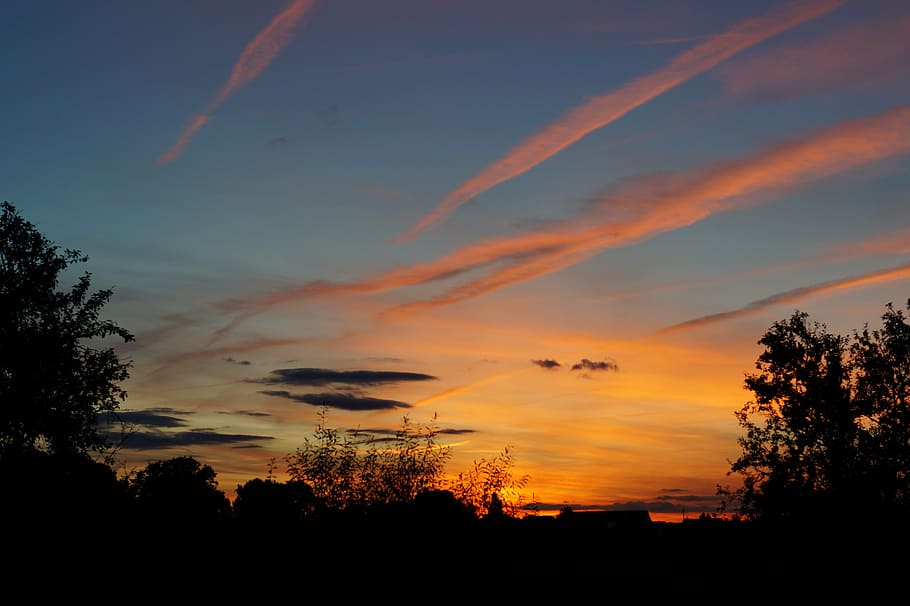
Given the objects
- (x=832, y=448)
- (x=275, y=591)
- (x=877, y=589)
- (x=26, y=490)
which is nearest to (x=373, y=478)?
(x=275, y=591)

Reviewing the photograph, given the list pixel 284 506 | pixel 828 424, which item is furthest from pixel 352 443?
pixel 828 424

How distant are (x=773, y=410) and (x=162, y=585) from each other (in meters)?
39.4

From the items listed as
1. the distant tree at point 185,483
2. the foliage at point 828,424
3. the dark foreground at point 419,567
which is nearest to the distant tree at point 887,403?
the foliage at point 828,424

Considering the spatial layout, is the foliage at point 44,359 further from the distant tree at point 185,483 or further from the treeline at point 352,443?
the distant tree at point 185,483

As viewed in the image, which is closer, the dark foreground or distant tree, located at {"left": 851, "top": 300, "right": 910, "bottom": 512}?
the dark foreground

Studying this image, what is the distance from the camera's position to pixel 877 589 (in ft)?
54.6

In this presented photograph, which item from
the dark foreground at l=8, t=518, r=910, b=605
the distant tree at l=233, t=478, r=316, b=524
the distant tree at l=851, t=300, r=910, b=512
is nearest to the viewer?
the dark foreground at l=8, t=518, r=910, b=605

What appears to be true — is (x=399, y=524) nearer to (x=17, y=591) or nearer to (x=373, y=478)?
(x=373, y=478)

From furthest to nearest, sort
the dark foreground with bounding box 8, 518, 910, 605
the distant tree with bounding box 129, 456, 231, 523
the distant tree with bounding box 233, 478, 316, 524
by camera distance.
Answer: the distant tree with bounding box 129, 456, 231, 523 < the distant tree with bounding box 233, 478, 316, 524 < the dark foreground with bounding box 8, 518, 910, 605

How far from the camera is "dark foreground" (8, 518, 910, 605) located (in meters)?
15.1

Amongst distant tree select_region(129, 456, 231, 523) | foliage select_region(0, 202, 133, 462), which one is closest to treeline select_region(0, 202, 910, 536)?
foliage select_region(0, 202, 133, 462)

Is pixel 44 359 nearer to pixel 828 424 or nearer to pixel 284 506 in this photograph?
pixel 284 506

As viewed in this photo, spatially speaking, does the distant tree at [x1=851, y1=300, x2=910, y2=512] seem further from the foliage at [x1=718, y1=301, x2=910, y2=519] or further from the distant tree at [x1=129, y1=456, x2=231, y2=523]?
the distant tree at [x1=129, y1=456, x2=231, y2=523]

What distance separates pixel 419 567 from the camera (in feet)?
53.3
